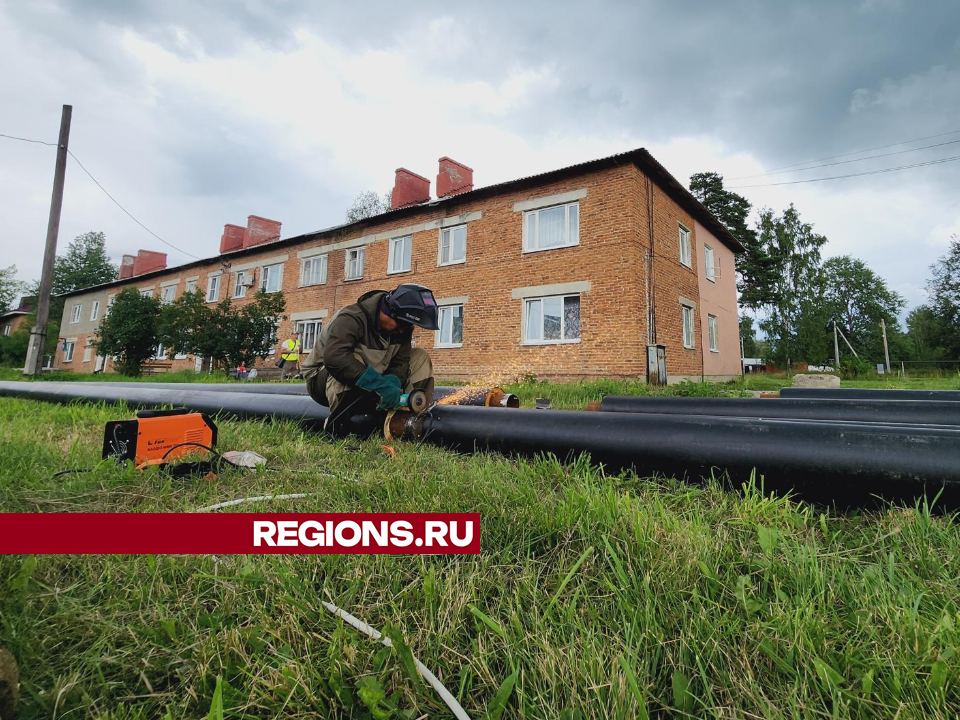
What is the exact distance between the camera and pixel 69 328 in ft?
96.1

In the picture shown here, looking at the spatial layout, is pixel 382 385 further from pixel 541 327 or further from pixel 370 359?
pixel 541 327

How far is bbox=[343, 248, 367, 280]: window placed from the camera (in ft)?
52.2

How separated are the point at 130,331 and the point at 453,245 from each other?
12361 millimetres

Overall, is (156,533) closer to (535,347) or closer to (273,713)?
(273,713)

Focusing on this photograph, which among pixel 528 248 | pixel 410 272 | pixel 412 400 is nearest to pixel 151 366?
pixel 410 272

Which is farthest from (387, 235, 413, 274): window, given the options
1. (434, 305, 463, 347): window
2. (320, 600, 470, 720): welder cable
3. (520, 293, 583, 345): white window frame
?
(320, 600, 470, 720): welder cable

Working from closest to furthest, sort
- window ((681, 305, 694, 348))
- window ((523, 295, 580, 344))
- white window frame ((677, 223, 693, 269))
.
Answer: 1. window ((523, 295, 580, 344))
2. window ((681, 305, 694, 348))
3. white window frame ((677, 223, 693, 269))

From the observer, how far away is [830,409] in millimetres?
3752

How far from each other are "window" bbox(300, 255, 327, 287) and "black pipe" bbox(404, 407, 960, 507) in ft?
51.6

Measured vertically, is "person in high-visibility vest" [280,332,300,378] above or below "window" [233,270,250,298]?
below

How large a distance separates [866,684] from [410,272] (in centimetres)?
1434

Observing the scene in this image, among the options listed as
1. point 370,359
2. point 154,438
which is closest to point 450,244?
point 370,359

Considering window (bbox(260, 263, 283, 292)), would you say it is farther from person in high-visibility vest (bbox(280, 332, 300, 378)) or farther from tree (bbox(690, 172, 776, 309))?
tree (bbox(690, 172, 776, 309))

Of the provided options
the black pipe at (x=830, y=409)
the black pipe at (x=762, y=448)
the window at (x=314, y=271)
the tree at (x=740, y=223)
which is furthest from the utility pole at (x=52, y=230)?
the tree at (x=740, y=223)
